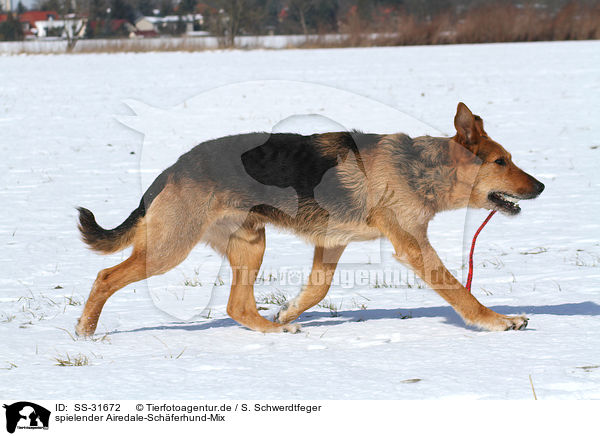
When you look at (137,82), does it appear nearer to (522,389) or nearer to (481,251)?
(481,251)

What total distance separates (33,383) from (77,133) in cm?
1228

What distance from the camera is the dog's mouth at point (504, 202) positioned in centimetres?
514

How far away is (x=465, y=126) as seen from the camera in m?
4.99

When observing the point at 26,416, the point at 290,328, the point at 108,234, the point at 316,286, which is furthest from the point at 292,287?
the point at 26,416

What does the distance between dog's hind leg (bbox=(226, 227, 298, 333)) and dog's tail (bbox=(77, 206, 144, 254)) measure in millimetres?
729

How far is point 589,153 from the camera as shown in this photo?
12.9m

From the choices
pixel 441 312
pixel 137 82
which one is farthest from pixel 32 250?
pixel 137 82

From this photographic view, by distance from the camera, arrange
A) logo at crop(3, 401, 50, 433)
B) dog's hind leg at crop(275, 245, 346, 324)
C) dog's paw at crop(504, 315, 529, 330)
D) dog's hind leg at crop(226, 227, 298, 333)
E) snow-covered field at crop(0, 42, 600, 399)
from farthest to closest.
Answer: dog's hind leg at crop(275, 245, 346, 324)
dog's hind leg at crop(226, 227, 298, 333)
dog's paw at crop(504, 315, 529, 330)
snow-covered field at crop(0, 42, 600, 399)
logo at crop(3, 401, 50, 433)

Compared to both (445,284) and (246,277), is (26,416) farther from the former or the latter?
(445,284)

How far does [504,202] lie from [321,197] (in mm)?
1288

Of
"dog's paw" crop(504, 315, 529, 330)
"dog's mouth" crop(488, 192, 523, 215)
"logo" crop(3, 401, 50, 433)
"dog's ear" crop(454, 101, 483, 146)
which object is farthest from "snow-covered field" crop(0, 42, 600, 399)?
"dog's ear" crop(454, 101, 483, 146)

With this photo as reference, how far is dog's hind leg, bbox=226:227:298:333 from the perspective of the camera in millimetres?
5293

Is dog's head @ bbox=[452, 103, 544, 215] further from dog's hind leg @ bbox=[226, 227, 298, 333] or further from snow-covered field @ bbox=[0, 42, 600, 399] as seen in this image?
dog's hind leg @ bbox=[226, 227, 298, 333]

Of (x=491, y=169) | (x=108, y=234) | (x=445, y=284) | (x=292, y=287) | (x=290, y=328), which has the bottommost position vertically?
(x=292, y=287)
